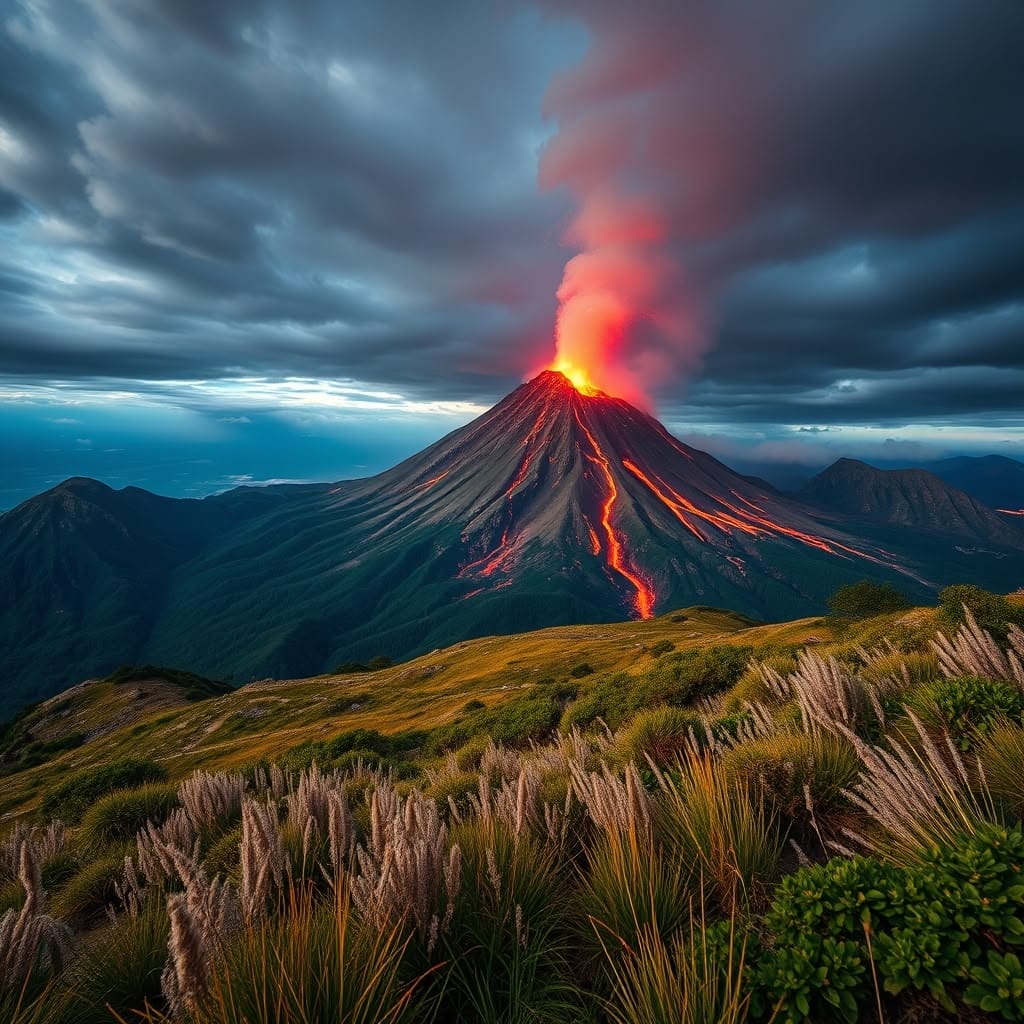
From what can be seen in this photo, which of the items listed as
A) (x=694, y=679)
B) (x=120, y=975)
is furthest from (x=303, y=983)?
(x=694, y=679)

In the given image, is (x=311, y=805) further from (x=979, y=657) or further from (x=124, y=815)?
(x=979, y=657)

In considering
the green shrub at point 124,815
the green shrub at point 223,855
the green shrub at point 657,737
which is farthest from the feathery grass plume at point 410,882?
the green shrub at point 124,815

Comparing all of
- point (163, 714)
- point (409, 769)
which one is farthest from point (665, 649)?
point (163, 714)

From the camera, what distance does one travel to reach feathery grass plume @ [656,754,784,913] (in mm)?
4191

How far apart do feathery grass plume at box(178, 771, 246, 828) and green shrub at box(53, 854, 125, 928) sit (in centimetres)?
107

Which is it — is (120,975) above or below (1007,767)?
below

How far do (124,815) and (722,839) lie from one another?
12235 millimetres

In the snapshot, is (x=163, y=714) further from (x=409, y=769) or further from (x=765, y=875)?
(x=765, y=875)

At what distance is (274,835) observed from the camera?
471 centimetres

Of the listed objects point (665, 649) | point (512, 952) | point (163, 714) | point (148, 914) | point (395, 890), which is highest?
point (395, 890)

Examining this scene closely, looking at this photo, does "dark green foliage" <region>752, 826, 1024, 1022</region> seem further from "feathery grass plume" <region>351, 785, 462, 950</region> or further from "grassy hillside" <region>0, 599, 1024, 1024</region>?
"feathery grass plume" <region>351, 785, 462, 950</region>

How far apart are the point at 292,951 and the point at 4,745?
109 meters

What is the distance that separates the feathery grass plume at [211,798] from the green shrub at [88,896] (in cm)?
107

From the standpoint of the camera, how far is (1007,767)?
14.8 ft
